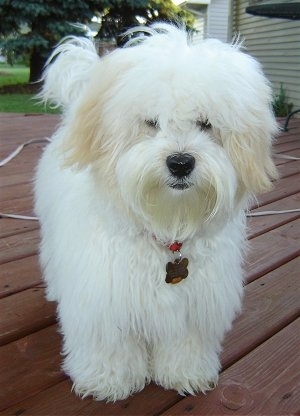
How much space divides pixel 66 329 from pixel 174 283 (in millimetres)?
367

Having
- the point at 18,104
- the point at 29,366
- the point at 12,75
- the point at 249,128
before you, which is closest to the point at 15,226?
the point at 29,366

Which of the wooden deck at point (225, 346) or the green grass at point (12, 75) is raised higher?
the wooden deck at point (225, 346)

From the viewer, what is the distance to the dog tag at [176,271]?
51.1 inches

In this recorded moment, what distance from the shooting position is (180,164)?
108 cm

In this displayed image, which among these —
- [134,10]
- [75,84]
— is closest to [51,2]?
[134,10]

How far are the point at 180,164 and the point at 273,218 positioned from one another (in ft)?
5.40

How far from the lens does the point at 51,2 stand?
8.23 m

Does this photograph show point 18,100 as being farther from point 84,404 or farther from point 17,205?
point 84,404

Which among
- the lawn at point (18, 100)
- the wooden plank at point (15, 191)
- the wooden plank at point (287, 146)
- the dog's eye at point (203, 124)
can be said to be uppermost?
the dog's eye at point (203, 124)

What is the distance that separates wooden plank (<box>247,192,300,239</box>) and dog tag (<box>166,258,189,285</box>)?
1.15 meters

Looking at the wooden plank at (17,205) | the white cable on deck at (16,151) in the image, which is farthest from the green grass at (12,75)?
the wooden plank at (17,205)

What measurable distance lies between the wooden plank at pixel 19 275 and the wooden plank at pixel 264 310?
762 millimetres

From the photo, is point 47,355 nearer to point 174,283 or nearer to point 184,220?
point 174,283

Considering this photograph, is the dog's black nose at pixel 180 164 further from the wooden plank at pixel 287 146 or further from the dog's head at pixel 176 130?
the wooden plank at pixel 287 146
